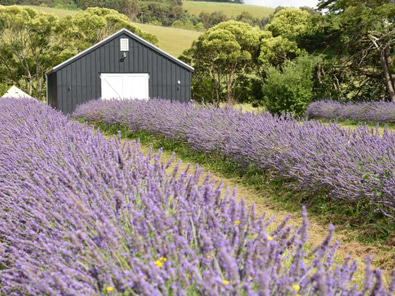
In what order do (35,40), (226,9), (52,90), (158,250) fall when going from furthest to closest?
(226,9) < (35,40) < (52,90) < (158,250)

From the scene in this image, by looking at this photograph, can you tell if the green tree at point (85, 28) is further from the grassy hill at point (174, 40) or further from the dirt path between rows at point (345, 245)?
the dirt path between rows at point (345, 245)

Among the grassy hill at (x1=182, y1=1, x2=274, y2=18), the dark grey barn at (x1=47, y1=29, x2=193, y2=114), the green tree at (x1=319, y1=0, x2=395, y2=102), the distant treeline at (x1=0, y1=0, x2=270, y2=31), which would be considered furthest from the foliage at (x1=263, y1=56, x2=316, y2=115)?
the grassy hill at (x1=182, y1=1, x2=274, y2=18)

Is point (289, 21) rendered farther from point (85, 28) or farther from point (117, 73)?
point (85, 28)

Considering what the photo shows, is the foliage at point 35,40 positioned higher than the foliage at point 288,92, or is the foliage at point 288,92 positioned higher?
the foliage at point 35,40

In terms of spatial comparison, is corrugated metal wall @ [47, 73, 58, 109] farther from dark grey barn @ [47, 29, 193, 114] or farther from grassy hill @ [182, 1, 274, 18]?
grassy hill @ [182, 1, 274, 18]

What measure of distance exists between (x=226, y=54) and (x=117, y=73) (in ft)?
37.5

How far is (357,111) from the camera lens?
1730 centimetres

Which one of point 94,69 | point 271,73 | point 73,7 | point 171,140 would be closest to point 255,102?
point 271,73

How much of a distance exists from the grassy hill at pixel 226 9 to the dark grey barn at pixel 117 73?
92047 millimetres

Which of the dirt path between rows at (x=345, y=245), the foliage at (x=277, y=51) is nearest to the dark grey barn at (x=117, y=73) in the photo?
the foliage at (x=277, y=51)

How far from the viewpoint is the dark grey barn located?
19.8 m

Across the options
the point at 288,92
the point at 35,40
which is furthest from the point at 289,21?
the point at 35,40

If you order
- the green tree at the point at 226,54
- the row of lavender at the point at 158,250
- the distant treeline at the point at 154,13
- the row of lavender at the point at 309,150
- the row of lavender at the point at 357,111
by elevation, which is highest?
the distant treeline at the point at 154,13

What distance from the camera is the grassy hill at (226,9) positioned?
364 ft
